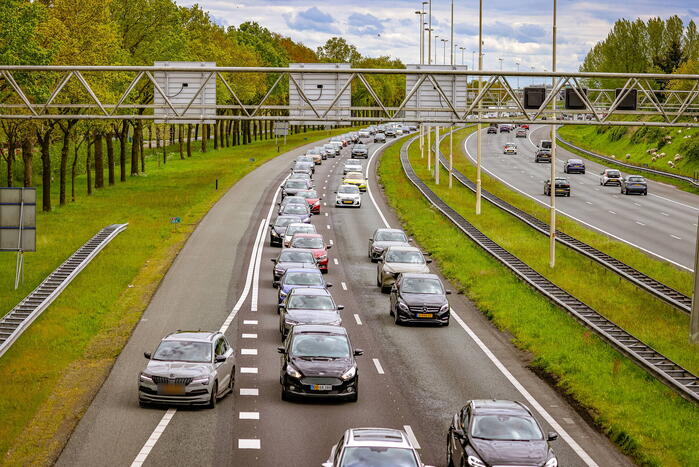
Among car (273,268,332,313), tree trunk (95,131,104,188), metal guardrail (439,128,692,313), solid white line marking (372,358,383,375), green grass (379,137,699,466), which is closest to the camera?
green grass (379,137,699,466)

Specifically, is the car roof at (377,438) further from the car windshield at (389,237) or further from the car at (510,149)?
the car at (510,149)

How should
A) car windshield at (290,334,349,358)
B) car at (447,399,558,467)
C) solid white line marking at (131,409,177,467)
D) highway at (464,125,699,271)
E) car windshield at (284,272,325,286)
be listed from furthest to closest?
1. highway at (464,125,699,271)
2. car windshield at (284,272,325,286)
3. car windshield at (290,334,349,358)
4. solid white line marking at (131,409,177,467)
5. car at (447,399,558,467)

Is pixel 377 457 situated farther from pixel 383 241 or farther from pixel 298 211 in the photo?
pixel 298 211

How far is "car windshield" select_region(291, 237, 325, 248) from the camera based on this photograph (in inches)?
1855

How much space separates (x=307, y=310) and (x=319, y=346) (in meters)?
6.52

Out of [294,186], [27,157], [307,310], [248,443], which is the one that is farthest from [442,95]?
[27,157]

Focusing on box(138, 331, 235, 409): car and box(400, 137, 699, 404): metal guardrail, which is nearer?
box(138, 331, 235, 409): car

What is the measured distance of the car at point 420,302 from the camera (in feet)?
117

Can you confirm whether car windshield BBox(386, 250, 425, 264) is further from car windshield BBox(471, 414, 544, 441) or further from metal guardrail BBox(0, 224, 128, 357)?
car windshield BBox(471, 414, 544, 441)

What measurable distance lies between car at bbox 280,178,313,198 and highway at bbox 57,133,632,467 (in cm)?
2128

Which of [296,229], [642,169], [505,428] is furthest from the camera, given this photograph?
[642,169]

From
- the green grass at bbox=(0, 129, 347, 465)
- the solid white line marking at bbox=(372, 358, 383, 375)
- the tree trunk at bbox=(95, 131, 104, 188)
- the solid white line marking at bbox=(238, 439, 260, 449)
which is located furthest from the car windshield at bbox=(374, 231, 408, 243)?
the tree trunk at bbox=(95, 131, 104, 188)

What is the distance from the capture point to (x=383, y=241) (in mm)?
50188

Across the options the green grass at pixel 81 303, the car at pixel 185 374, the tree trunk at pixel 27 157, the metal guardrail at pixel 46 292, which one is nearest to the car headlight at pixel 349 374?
the car at pixel 185 374
